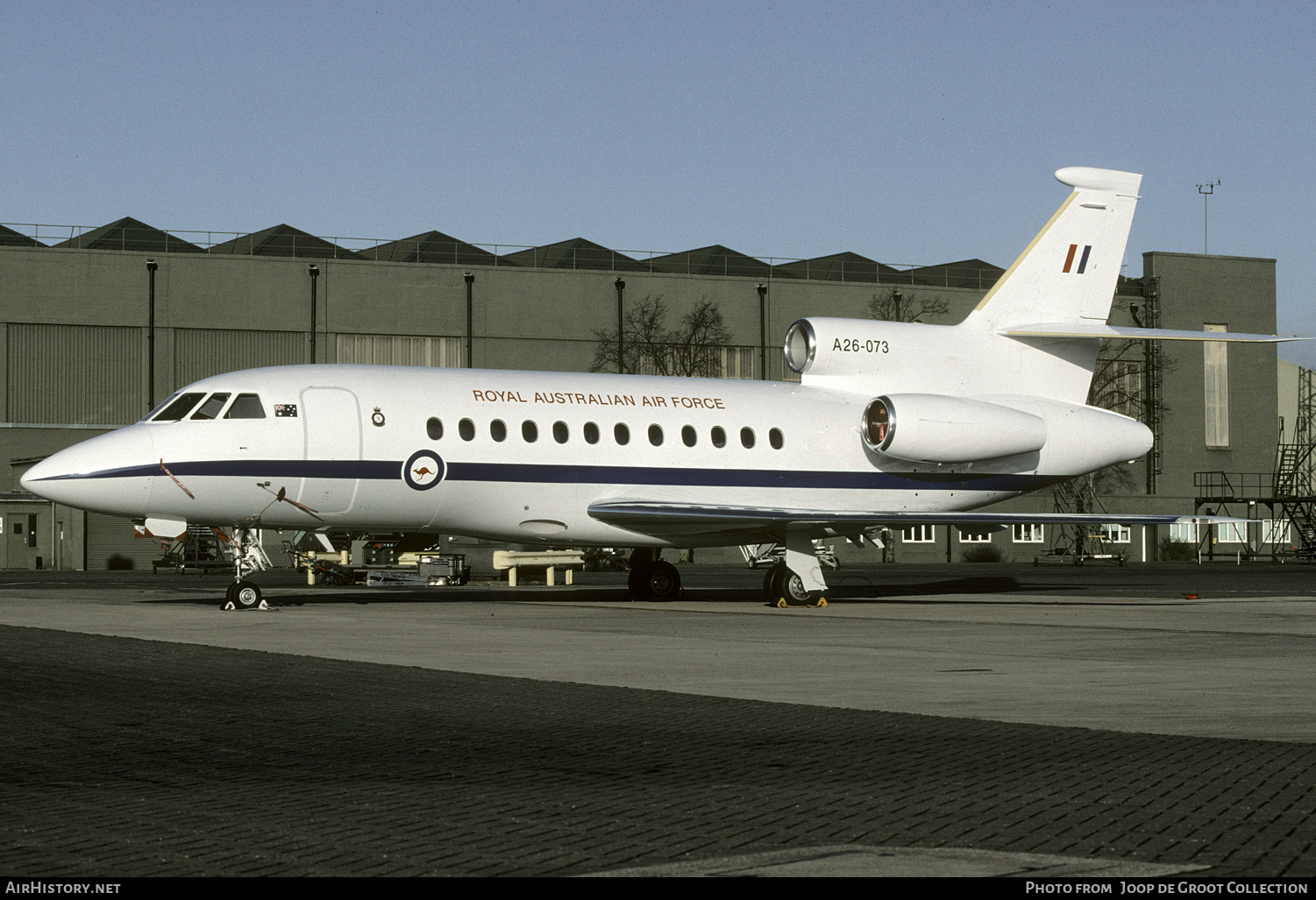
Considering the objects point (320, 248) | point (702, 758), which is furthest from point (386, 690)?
point (320, 248)

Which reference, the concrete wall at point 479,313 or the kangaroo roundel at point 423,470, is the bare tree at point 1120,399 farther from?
the kangaroo roundel at point 423,470

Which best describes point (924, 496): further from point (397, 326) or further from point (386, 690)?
point (397, 326)

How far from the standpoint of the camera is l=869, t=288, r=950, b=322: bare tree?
70.2 metres

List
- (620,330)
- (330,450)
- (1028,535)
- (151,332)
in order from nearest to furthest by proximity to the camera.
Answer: (330,450) → (151,332) → (620,330) → (1028,535)

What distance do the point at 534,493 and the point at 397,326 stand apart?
4032 centimetres

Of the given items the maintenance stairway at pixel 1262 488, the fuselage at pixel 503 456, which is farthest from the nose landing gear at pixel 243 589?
the maintenance stairway at pixel 1262 488

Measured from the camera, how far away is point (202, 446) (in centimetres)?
2345

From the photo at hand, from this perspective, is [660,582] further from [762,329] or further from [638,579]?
[762,329]

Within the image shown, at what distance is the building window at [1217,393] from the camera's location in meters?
75.8

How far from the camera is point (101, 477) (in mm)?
22656

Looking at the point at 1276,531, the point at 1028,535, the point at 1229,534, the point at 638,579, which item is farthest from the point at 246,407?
the point at 1276,531

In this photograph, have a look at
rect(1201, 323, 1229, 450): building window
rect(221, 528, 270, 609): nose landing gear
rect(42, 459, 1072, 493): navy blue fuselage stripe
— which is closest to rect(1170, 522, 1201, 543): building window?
rect(1201, 323, 1229, 450): building window

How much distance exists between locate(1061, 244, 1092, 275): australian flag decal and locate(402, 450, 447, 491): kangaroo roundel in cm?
1362

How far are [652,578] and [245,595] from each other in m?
8.90
